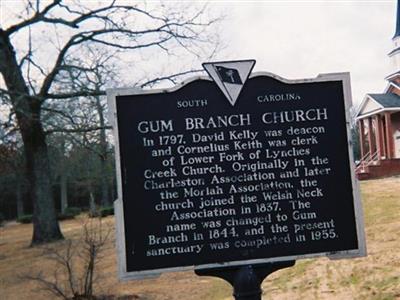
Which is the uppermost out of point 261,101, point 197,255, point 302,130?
point 261,101

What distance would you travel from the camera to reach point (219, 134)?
14.3 ft

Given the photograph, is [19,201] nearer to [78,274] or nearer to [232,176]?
[78,274]

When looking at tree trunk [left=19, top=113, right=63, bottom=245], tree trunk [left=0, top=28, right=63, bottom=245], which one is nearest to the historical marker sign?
tree trunk [left=0, top=28, right=63, bottom=245]

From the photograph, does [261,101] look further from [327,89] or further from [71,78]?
[71,78]

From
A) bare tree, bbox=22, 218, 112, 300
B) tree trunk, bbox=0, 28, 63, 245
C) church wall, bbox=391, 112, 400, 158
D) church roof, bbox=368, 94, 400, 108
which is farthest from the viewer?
church wall, bbox=391, 112, 400, 158

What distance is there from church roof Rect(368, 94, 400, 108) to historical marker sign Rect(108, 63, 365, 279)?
25.5 metres

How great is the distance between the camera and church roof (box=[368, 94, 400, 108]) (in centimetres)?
2838

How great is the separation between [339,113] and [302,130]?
39 cm

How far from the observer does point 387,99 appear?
2919 centimetres

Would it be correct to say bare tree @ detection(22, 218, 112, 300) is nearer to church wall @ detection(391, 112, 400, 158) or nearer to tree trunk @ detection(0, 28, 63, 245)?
tree trunk @ detection(0, 28, 63, 245)

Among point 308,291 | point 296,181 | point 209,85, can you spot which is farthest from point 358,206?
point 308,291

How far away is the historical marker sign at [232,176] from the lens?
4238 millimetres

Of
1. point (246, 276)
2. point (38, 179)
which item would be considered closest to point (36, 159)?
point (38, 179)

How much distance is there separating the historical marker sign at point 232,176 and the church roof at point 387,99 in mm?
25540
